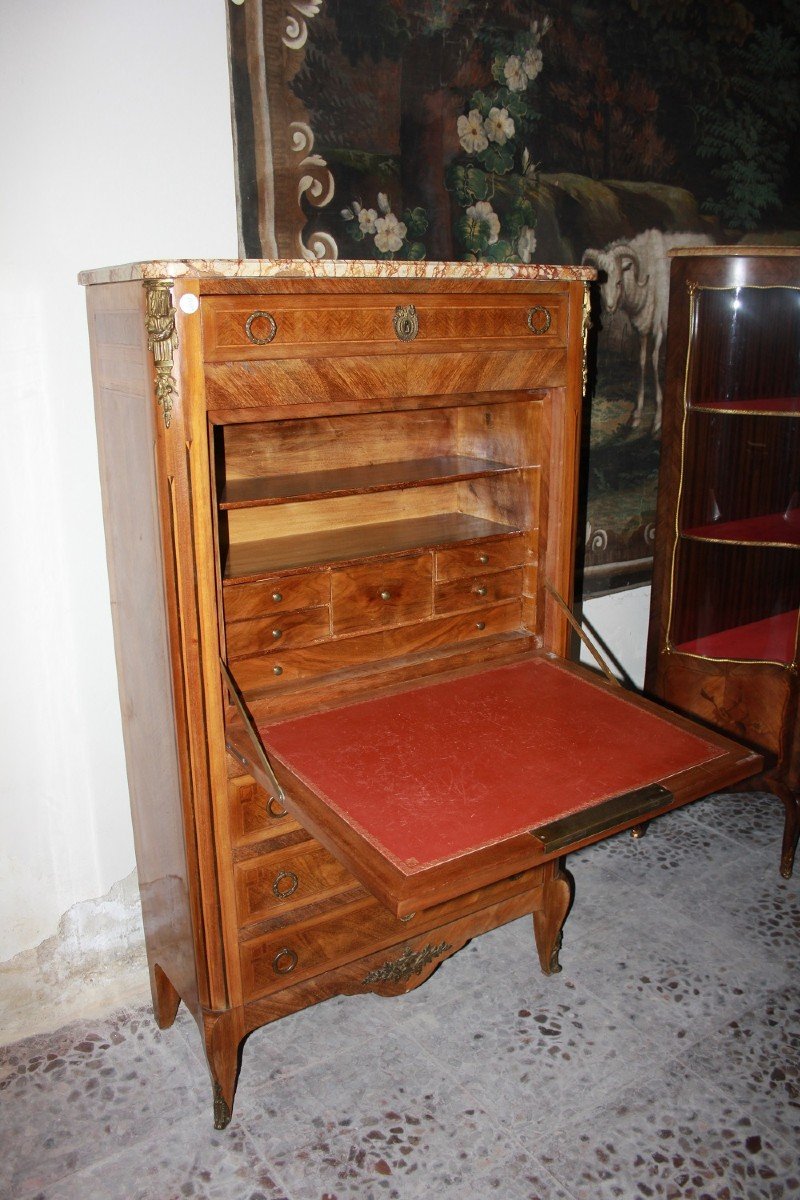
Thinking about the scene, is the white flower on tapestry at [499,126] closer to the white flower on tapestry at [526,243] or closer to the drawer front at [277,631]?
the white flower on tapestry at [526,243]

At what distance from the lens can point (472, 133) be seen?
2.49m

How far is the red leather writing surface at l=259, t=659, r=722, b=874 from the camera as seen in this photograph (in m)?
1.49

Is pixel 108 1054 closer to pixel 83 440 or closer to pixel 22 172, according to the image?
pixel 83 440

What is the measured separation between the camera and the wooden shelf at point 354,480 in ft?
6.13

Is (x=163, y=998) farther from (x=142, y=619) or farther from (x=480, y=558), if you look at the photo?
(x=480, y=558)

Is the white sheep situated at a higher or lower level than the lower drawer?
higher

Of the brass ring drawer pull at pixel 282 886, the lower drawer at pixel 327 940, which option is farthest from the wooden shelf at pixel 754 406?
the brass ring drawer pull at pixel 282 886

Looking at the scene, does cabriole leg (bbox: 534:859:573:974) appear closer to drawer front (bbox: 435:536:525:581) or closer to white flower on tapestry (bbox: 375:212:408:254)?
drawer front (bbox: 435:536:525:581)

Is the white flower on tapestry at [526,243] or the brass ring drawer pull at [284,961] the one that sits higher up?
the white flower on tapestry at [526,243]

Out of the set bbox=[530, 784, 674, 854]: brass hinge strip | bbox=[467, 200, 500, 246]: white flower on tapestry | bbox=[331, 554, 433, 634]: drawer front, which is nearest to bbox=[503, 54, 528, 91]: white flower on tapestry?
bbox=[467, 200, 500, 246]: white flower on tapestry

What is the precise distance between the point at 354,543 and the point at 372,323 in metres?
0.59

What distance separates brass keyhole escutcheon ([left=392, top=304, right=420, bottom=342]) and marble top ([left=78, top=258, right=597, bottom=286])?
6 cm

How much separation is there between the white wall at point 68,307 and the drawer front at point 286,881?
25.2 inches


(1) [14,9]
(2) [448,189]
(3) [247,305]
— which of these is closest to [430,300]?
(3) [247,305]
